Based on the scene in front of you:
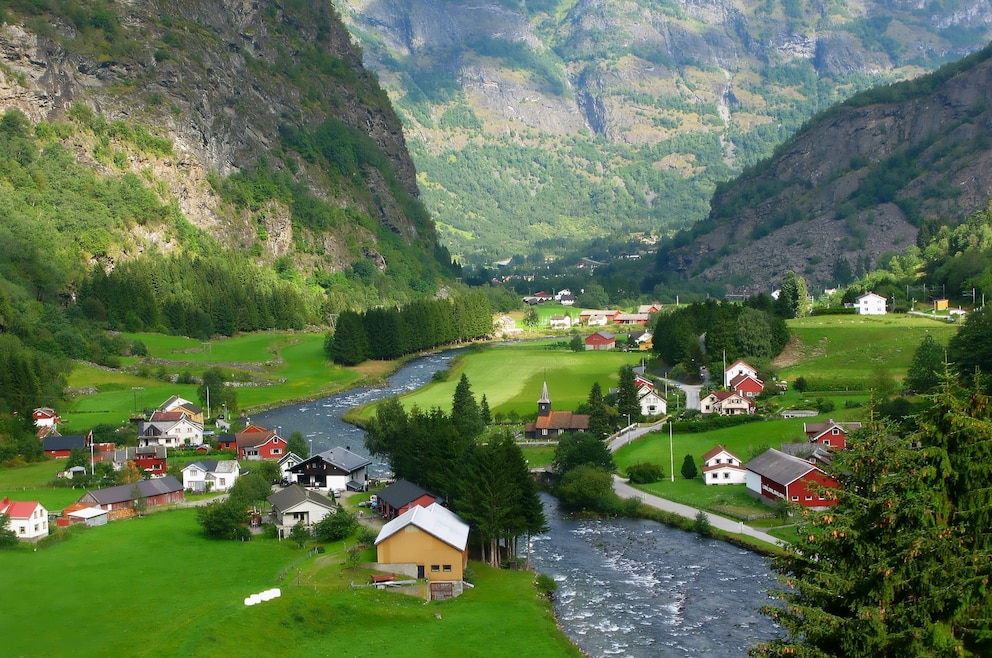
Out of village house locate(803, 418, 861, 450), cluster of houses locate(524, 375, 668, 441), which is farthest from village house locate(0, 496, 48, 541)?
village house locate(803, 418, 861, 450)

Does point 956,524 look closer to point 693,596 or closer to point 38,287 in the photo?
point 693,596

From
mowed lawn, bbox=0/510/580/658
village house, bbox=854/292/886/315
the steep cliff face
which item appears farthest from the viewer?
the steep cliff face

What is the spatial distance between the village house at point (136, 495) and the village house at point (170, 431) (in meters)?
15.2

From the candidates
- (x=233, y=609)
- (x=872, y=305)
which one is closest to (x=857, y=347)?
(x=872, y=305)

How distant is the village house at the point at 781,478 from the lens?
5153cm

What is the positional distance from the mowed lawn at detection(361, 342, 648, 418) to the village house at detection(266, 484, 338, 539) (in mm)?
28622

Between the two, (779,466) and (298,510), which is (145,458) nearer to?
(298,510)

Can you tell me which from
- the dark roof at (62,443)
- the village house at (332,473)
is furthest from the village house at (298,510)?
the dark roof at (62,443)

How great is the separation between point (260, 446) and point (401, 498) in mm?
23525

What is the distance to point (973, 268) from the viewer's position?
114 metres

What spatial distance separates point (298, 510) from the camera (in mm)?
52438

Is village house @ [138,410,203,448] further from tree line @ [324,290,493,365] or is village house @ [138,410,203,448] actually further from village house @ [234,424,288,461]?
tree line @ [324,290,493,365]

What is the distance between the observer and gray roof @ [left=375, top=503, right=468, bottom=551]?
42.6m

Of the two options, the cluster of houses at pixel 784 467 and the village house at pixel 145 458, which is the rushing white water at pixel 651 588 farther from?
the village house at pixel 145 458
